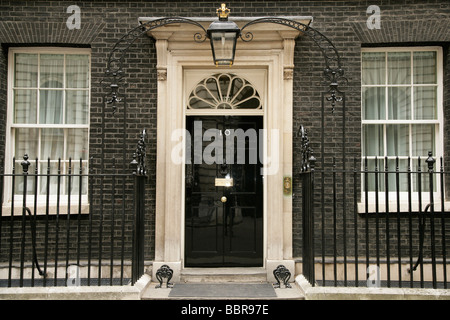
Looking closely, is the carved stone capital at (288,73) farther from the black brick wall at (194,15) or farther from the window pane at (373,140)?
the window pane at (373,140)

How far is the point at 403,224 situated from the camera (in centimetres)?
657

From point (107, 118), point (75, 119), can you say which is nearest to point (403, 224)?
point (107, 118)

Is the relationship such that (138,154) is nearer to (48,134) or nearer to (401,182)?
(48,134)

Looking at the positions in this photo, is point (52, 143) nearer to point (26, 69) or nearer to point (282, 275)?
point (26, 69)

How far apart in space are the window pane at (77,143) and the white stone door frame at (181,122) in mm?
1246

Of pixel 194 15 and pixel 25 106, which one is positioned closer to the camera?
pixel 194 15

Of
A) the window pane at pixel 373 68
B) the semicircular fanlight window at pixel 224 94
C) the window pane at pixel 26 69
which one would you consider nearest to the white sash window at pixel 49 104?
the window pane at pixel 26 69

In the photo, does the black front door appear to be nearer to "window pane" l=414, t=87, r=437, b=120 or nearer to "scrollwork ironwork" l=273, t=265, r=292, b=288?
"scrollwork ironwork" l=273, t=265, r=292, b=288

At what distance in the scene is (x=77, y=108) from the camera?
273 inches

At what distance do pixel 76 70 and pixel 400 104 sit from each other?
508 cm

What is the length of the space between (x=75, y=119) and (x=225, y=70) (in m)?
2.45

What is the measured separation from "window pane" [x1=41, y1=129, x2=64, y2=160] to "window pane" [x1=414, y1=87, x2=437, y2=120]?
552cm

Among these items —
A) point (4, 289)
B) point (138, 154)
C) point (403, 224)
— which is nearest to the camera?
point (4, 289)

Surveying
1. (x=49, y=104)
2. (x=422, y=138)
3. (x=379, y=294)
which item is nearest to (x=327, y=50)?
(x=422, y=138)
